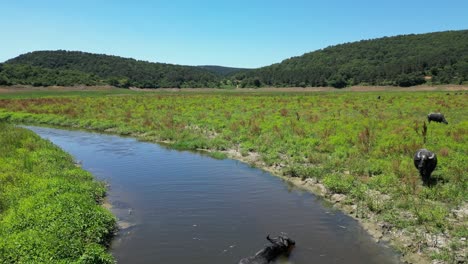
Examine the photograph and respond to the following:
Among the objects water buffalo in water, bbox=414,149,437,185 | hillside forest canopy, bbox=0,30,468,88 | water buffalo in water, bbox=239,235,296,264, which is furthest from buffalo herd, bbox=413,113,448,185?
hillside forest canopy, bbox=0,30,468,88

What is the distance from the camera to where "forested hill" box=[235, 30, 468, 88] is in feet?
419

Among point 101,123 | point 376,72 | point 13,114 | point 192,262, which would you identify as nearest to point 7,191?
point 192,262

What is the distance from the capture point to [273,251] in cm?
920

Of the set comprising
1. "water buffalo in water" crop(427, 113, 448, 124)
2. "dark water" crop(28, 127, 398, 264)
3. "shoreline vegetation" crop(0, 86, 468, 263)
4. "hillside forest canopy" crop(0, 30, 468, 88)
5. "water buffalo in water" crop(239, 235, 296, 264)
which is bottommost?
"dark water" crop(28, 127, 398, 264)

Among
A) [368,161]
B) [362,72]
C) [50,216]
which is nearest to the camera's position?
[50,216]

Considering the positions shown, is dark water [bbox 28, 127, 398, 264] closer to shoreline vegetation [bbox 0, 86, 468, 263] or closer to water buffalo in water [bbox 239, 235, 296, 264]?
water buffalo in water [bbox 239, 235, 296, 264]

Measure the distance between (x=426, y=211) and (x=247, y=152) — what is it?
12019mm

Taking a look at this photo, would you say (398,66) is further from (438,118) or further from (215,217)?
(215,217)

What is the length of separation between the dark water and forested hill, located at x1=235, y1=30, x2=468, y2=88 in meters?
118

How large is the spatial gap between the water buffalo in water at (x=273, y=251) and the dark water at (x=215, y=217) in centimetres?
27

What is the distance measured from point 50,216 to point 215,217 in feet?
16.1

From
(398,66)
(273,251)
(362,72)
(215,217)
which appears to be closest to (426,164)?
(273,251)

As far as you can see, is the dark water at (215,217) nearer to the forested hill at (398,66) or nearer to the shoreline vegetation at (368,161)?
the shoreline vegetation at (368,161)

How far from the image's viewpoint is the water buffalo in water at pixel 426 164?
1373 centimetres
